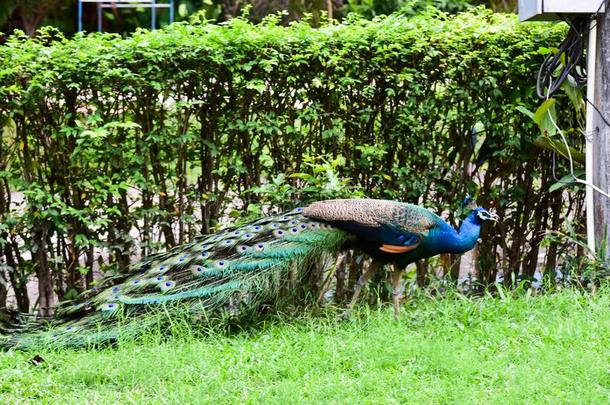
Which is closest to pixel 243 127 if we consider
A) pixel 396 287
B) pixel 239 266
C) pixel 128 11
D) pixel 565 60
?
pixel 239 266

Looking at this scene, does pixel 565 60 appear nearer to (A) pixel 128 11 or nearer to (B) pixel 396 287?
(B) pixel 396 287

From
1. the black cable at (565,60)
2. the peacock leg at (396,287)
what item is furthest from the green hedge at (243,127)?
the peacock leg at (396,287)

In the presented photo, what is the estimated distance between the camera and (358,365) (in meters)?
4.70

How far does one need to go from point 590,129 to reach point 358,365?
8.11 ft

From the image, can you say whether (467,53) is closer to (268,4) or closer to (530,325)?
(530,325)

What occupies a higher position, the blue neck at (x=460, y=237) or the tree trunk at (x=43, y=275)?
the blue neck at (x=460, y=237)

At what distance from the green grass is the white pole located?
2.30ft

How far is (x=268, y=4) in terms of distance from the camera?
12.9 meters

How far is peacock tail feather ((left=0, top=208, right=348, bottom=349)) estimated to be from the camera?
5180mm

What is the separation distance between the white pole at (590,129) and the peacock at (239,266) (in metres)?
0.92

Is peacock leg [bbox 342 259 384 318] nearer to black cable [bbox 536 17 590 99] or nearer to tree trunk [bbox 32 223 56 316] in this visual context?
black cable [bbox 536 17 590 99]

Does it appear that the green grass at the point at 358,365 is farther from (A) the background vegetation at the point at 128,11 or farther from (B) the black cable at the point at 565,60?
(A) the background vegetation at the point at 128,11

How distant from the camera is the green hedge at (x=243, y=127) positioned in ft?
19.5

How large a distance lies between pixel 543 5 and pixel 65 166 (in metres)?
3.27
